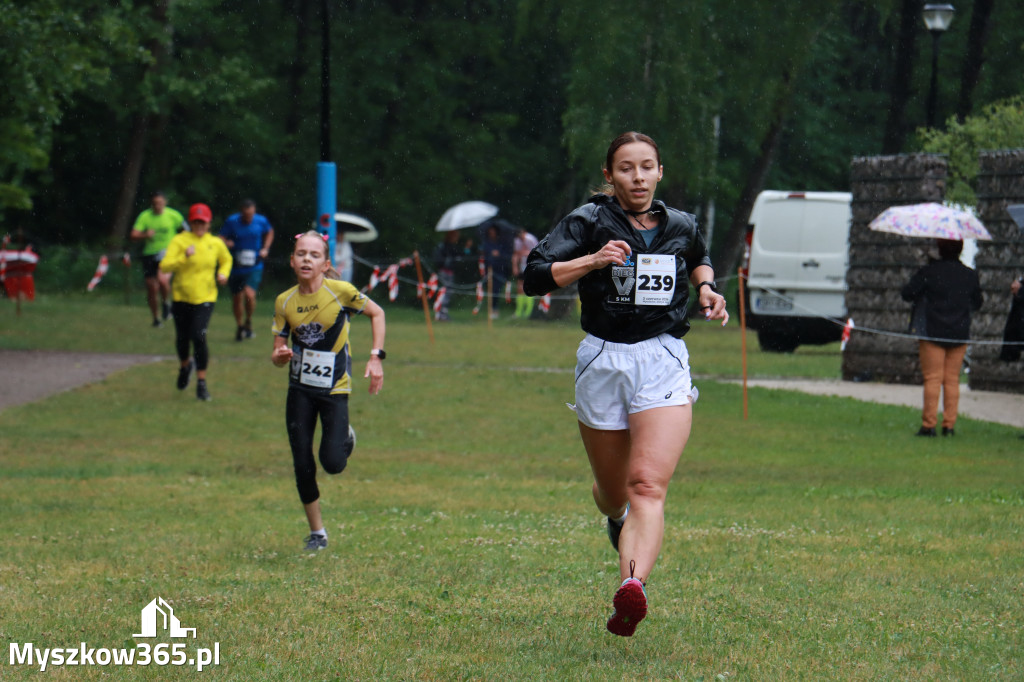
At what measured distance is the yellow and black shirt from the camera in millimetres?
8078

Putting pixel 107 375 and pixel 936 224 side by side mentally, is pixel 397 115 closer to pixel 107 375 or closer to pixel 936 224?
pixel 107 375

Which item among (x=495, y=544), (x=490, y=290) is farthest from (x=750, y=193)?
(x=495, y=544)

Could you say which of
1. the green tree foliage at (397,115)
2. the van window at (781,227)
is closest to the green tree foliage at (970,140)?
the van window at (781,227)

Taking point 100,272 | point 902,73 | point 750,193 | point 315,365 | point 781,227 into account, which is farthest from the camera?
point 750,193

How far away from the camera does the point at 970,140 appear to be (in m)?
25.5

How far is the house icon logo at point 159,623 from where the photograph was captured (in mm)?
5949

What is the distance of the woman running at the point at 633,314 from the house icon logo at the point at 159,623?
1.86m

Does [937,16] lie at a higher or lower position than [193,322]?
higher

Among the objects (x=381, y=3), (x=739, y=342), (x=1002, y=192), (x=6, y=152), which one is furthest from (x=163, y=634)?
(x=381, y=3)

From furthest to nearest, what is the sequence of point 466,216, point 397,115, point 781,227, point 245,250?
point 397,115 → point 466,216 → point 781,227 → point 245,250

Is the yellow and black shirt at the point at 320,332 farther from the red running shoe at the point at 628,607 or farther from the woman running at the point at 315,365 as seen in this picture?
the red running shoe at the point at 628,607

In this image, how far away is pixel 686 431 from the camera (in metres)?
5.76

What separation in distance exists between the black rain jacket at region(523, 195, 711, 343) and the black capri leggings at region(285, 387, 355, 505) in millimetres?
2544

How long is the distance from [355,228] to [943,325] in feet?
86.8
